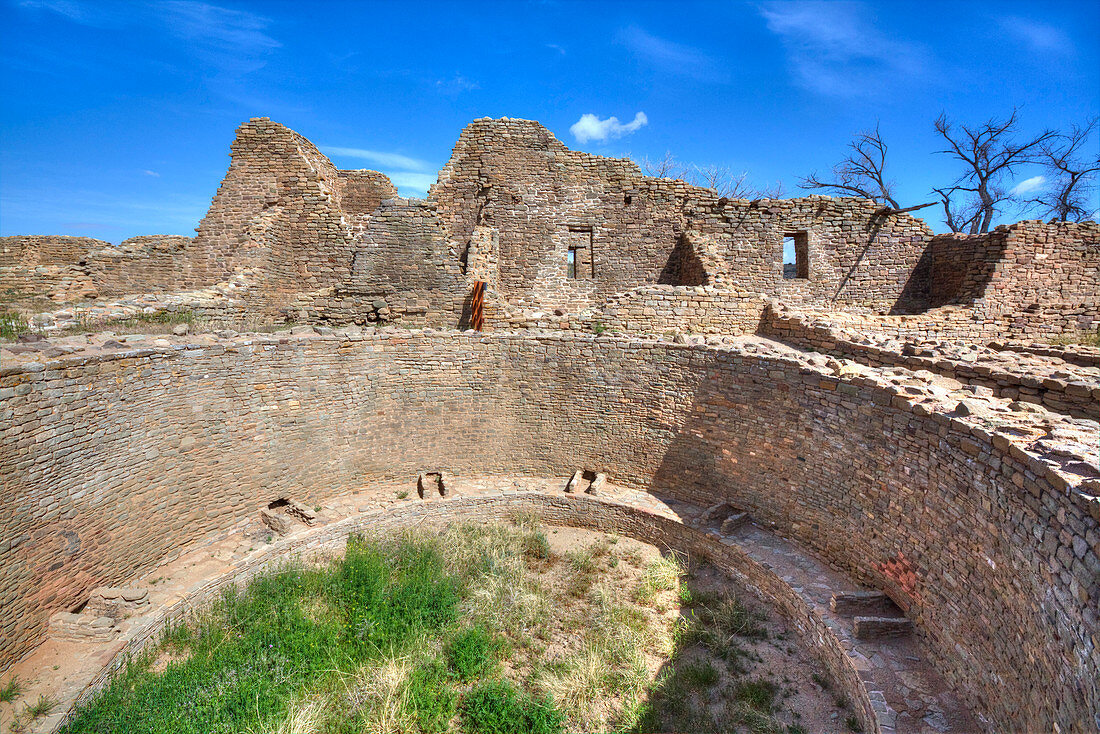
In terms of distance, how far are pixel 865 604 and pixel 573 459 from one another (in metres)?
4.89

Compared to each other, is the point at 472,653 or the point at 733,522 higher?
the point at 733,522

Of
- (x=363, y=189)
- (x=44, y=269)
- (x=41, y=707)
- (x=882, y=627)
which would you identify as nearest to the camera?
(x=41, y=707)

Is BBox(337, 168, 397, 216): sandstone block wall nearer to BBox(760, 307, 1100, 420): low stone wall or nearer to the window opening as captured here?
the window opening

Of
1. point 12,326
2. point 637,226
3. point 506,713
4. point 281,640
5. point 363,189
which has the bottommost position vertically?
point 506,713

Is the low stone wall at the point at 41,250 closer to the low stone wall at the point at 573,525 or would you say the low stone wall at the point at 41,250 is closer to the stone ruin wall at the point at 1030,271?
the low stone wall at the point at 573,525

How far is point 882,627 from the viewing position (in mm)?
5137

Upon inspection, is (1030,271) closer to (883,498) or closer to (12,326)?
(883,498)

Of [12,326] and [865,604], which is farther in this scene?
[12,326]

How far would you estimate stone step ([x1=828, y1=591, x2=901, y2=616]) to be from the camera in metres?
5.49

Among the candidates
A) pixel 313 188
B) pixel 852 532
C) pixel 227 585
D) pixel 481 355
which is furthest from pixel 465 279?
pixel 852 532

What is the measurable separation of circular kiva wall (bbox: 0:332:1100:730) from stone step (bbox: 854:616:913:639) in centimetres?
16

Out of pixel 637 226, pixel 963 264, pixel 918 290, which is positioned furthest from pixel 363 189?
pixel 963 264

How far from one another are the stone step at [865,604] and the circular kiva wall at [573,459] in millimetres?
194

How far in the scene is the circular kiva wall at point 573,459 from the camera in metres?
3.71
